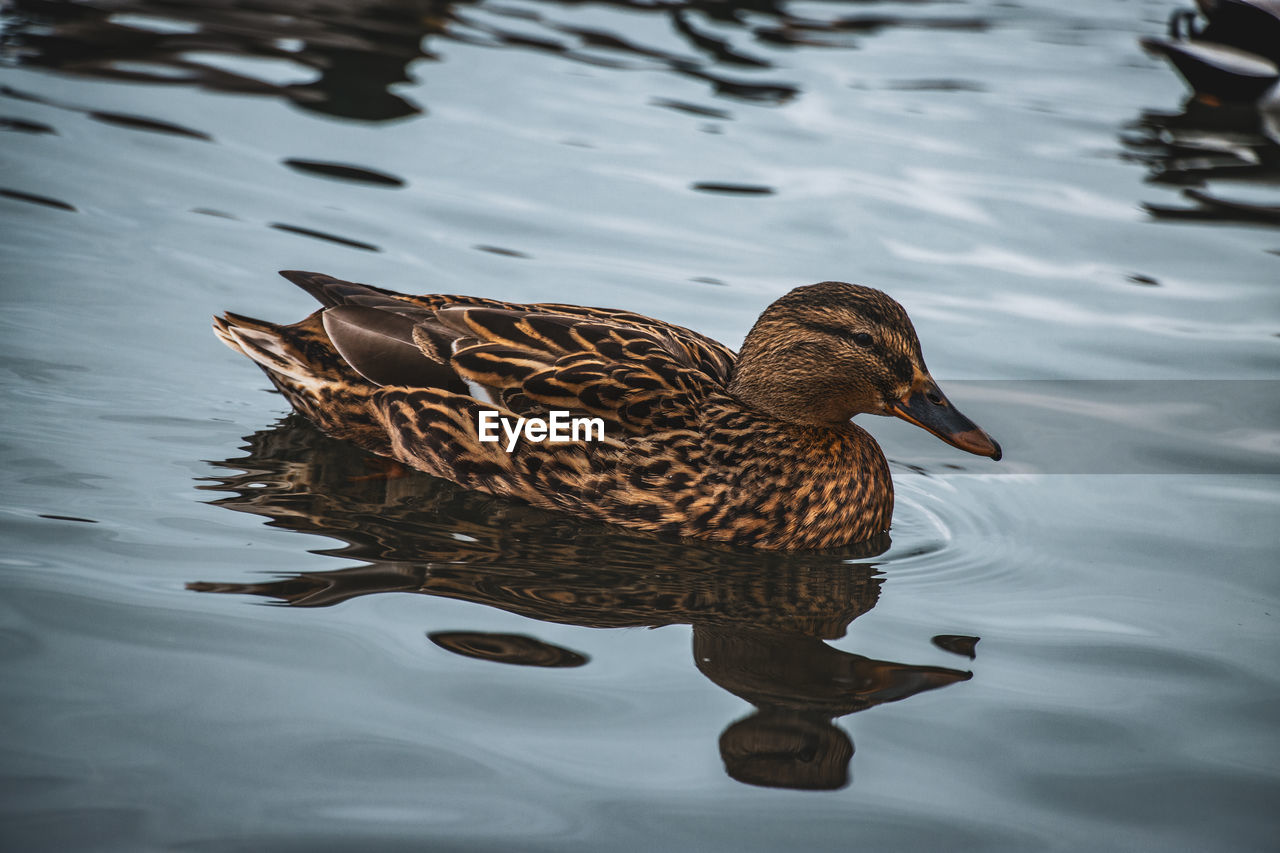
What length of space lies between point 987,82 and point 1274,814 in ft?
30.2

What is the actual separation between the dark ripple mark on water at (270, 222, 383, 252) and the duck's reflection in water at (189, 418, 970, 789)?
2232 mm

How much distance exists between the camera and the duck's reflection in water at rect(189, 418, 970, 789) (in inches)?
164

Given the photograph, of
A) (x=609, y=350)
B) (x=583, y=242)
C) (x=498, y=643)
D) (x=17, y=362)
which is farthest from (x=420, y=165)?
(x=498, y=643)

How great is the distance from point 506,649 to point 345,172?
211 inches

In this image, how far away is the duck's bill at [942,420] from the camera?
16.9 feet

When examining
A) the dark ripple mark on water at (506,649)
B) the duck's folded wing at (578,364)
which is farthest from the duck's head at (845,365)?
the dark ripple mark on water at (506,649)

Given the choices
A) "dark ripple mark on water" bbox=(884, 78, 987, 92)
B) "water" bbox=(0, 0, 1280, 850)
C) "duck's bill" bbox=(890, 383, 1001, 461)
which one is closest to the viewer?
"water" bbox=(0, 0, 1280, 850)

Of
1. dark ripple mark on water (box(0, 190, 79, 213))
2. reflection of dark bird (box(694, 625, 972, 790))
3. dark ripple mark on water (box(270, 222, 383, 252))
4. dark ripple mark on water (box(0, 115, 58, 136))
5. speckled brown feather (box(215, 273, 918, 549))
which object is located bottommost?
reflection of dark bird (box(694, 625, 972, 790))

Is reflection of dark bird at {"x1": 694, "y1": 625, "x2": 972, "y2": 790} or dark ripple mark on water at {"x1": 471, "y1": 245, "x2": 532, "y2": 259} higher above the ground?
dark ripple mark on water at {"x1": 471, "y1": 245, "x2": 532, "y2": 259}

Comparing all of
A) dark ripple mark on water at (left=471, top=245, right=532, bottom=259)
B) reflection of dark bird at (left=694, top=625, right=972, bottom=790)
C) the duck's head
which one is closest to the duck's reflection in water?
reflection of dark bird at (left=694, top=625, right=972, bottom=790)

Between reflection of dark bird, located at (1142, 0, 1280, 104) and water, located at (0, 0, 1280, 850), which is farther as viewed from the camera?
reflection of dark bird, located at (1142, 0, 1280, 104)

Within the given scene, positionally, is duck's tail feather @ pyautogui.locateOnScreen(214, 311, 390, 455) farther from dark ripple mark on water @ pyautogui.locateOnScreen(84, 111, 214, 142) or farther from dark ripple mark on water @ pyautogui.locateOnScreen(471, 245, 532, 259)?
dark ripple mark on water @ pyautogui.locateOnScreen(84, 111, 214, 142)

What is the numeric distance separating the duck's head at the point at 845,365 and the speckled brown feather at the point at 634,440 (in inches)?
3.8

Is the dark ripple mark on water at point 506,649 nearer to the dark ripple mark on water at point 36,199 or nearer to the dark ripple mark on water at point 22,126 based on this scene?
the dark ripple mark on water at point 36,199
